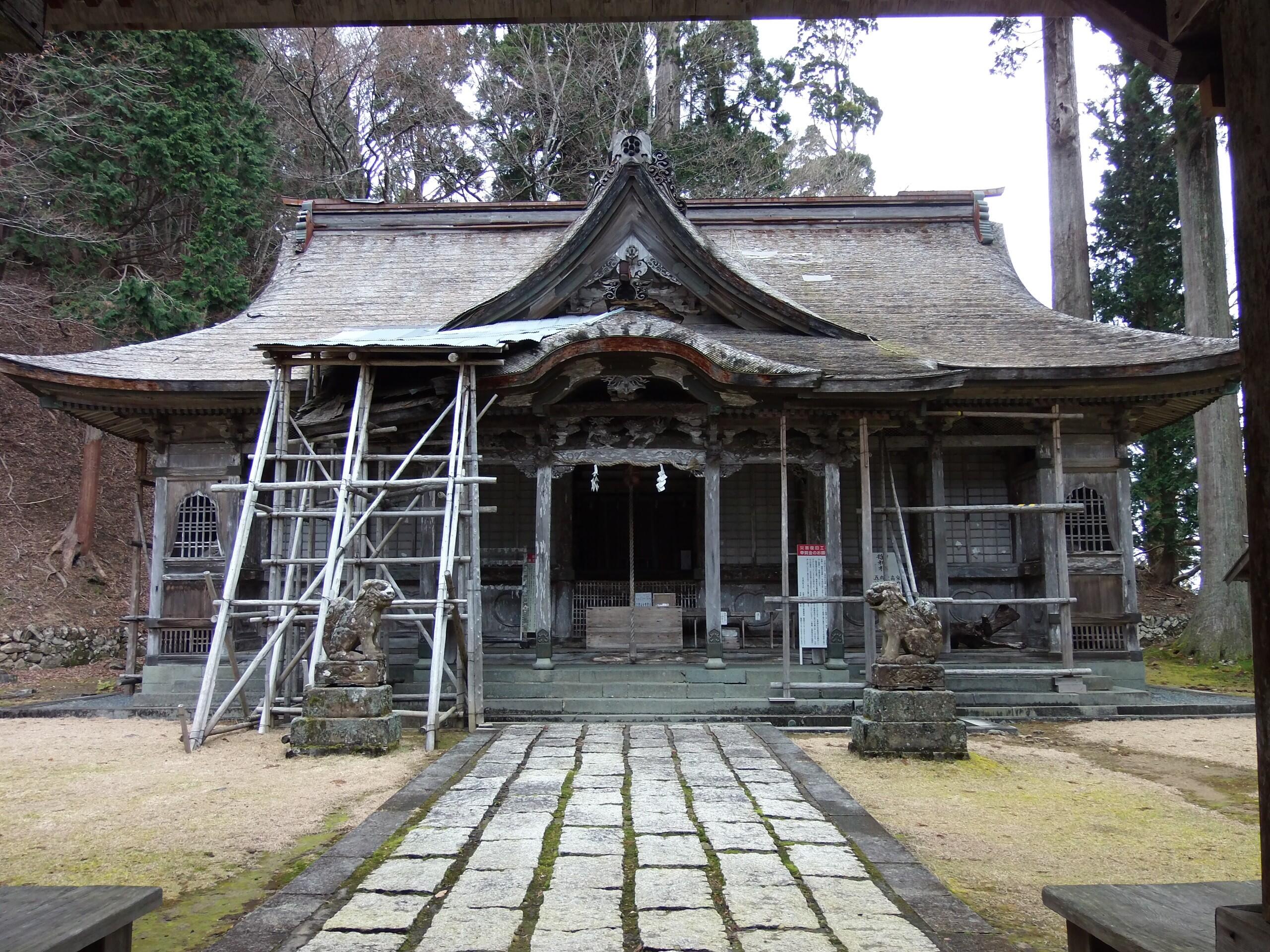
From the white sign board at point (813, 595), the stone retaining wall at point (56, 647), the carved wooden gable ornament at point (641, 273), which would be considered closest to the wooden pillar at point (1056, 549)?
the white sign board at point (813, 595)

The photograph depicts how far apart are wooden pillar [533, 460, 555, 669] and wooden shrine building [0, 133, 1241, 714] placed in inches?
1.4

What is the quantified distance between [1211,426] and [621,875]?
51.7 ft

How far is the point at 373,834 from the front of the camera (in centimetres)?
482

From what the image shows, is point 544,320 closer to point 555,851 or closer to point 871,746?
point 871,746

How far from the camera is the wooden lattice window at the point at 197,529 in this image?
12.7 meters

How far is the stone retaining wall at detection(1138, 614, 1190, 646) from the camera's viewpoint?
19.8 meters

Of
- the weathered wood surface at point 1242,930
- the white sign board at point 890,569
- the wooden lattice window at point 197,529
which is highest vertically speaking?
the wooden lattice window at point 197,529

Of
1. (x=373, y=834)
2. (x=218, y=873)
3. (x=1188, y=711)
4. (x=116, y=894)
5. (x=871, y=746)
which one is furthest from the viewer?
(x=1188, y=711)

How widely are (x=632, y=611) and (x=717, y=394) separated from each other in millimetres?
3031

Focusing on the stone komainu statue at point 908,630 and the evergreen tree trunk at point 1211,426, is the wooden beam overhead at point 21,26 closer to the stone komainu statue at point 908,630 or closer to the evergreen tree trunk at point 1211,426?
the stone komainu statue at point 908,630

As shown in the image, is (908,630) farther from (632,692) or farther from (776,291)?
(776,291)

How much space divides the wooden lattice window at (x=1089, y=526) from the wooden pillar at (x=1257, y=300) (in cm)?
1104

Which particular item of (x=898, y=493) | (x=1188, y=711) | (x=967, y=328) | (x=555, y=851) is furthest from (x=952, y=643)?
(x=555, y=851)

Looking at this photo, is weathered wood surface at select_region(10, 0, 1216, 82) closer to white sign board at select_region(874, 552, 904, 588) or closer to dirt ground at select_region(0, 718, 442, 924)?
dirt ground at select_region(0, 718, 442, 924)
